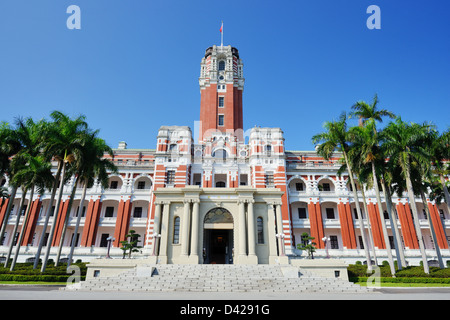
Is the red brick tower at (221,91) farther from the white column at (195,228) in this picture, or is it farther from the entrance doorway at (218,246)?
the white column at (195,228)

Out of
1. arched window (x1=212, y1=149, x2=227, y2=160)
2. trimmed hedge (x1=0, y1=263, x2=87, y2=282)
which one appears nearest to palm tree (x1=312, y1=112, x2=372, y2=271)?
arched window (x1=212, y1=149, x2=227, y2=160)

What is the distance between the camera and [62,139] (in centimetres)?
2631

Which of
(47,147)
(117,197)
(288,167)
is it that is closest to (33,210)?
(117,197)

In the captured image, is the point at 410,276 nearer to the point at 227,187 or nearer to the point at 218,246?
the point at 218,246

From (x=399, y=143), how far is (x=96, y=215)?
Answer: 4066cm

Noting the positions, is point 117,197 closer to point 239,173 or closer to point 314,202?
point 239,173

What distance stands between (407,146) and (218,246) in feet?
75.6

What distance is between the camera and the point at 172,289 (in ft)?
59.2

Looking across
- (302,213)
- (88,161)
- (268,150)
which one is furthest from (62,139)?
(302,213)

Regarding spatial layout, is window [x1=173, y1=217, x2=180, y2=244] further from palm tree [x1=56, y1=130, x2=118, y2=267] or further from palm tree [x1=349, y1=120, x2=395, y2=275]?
palm tree [x1=349, y1=120, x2=395, y2=275]

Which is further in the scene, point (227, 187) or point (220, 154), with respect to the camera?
point (220, 154)

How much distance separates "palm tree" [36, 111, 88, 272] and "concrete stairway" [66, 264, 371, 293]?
1122 cm

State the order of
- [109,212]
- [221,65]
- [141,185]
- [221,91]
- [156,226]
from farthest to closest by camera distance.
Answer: [221,65], [221,91], [141,185], [109,212], [156,226]

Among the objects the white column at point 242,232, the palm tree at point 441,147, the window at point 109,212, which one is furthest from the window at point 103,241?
the palm tree at point 441,147
